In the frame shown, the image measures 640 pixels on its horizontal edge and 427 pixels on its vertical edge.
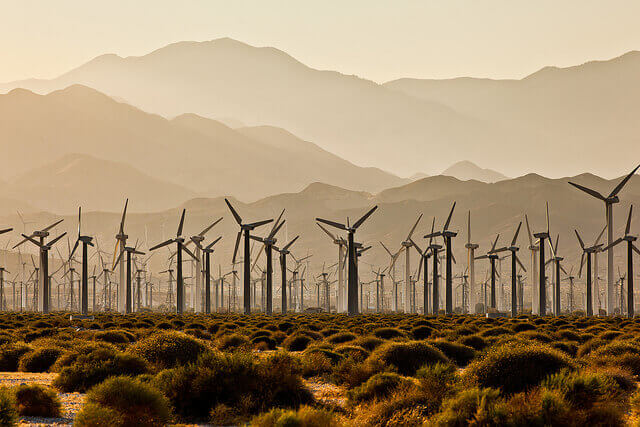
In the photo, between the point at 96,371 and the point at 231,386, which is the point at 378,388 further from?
the point at 96,371

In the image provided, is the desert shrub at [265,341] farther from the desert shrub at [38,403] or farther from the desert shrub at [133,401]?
the desert shrub at [133,401]

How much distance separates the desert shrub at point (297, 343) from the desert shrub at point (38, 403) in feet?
72.4

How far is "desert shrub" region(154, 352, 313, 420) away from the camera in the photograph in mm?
19688

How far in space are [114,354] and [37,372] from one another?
7.77m

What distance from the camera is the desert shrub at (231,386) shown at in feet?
64.6

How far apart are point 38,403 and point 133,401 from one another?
4156 mm

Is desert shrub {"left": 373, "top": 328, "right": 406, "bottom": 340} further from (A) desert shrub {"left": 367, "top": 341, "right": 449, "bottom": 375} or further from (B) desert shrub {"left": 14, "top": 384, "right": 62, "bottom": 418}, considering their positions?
(B) desert shrub {"left": 14, "top": 384, "right": 62, "bottom": 418}

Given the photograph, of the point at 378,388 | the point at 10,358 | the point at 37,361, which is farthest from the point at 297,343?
the point at 378,388

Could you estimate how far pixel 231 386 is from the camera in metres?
20.0

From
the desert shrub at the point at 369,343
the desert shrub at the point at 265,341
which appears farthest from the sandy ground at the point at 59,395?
the desert shrub at the point at 265,341

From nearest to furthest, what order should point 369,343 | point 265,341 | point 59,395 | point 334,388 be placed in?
1. point 59,395
2. point 334,388
3. point 369,343
4. point 265,341

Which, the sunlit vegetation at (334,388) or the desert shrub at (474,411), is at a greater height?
the desert shrub at (474,411)

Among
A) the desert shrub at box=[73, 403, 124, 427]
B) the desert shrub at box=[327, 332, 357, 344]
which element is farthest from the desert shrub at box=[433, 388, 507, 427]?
the desert shrub at box=[327, 332, 357, 344]

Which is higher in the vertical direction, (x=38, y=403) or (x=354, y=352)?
(x=38, y=403)
